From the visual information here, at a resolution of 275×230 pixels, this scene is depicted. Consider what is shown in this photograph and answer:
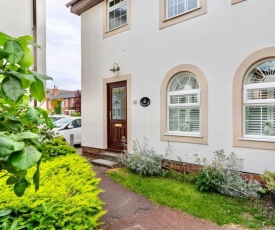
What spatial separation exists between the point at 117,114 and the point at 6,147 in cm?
774

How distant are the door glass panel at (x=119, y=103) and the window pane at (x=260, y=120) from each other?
425 centimetres

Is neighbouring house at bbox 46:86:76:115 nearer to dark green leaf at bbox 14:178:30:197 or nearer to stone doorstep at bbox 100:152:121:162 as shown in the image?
dark green leaf at bbox 14:178:30:197

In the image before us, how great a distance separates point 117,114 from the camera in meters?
8.42

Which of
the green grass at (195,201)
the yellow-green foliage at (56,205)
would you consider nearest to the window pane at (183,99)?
the green grass at (195,201)

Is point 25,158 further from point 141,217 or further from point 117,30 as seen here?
point 117,30

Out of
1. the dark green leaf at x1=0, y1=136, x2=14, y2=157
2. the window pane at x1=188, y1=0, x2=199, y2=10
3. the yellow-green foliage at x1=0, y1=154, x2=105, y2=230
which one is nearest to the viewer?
the dark green leaf at x1=0, y1=136, x2=14, y2=157

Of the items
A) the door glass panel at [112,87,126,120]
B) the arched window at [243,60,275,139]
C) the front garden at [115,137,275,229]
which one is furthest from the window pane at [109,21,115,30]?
the arched window at [243,60,275,139]

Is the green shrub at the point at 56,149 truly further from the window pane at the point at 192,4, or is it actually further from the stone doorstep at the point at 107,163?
the window pane at the point at 192,4

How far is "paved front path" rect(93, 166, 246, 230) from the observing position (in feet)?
12.1

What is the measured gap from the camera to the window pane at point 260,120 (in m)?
5.11

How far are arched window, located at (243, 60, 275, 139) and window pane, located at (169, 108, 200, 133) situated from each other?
51.0 inches

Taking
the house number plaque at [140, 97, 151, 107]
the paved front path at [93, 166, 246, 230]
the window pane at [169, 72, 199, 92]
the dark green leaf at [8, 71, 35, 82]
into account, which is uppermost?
the window pane at [169, 72, 199, 92]

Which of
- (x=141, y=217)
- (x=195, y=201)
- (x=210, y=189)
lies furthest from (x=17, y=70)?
(x=210, y=189)

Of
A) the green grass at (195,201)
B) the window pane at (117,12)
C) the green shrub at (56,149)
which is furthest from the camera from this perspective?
the window pane at (117,12)
